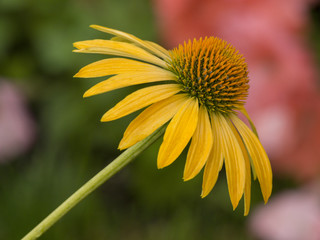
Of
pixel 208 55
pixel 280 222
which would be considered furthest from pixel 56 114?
pixel 208 55

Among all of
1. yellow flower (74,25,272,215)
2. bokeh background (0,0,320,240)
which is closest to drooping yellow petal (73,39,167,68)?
yellow flower (74,25,272,215)

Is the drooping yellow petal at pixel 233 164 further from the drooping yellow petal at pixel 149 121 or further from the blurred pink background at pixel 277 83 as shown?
the blurred pink background at pixel 277 83

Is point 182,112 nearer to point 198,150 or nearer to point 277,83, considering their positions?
point 198,150

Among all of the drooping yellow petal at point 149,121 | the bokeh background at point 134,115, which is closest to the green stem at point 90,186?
the drooping yellow petal at point 149,121

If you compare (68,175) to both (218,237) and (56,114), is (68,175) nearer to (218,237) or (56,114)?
(56,114)

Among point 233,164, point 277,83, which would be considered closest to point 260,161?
point 233,164

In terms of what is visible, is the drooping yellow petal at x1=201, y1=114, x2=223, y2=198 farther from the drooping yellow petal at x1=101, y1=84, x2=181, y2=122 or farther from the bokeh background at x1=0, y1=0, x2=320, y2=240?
the bokeh background at x1=0, y1=0, x2=320, y2=240
